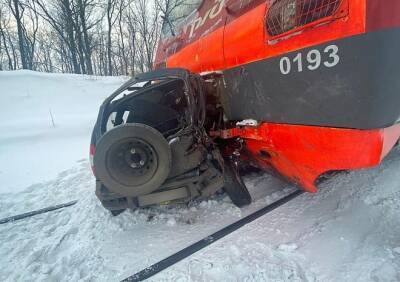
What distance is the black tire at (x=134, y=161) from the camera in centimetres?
274

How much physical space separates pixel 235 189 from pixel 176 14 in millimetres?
3345

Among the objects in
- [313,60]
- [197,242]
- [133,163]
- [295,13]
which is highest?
[295,13]

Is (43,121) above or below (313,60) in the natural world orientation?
below

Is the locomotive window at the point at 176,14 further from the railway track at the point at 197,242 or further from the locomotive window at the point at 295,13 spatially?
the railway track at the point at 197,242

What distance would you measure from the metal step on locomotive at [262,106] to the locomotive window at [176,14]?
1.26 feet

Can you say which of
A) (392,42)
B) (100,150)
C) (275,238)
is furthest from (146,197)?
(392,42)

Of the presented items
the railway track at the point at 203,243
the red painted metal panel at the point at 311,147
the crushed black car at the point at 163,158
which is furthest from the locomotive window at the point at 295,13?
the railway track at the point at 203,243

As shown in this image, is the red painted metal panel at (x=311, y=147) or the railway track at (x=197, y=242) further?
the railway track at (x=197, y=242)

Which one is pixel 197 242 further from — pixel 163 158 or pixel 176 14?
pixel 176 14

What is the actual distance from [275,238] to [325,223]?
543mm

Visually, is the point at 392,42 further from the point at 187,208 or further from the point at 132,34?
the point at 132,34

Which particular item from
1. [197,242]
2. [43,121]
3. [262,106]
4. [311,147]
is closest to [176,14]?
[262,106]

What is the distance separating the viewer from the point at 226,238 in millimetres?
2779

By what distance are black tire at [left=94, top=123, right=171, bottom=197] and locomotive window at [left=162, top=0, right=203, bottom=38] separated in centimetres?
253
